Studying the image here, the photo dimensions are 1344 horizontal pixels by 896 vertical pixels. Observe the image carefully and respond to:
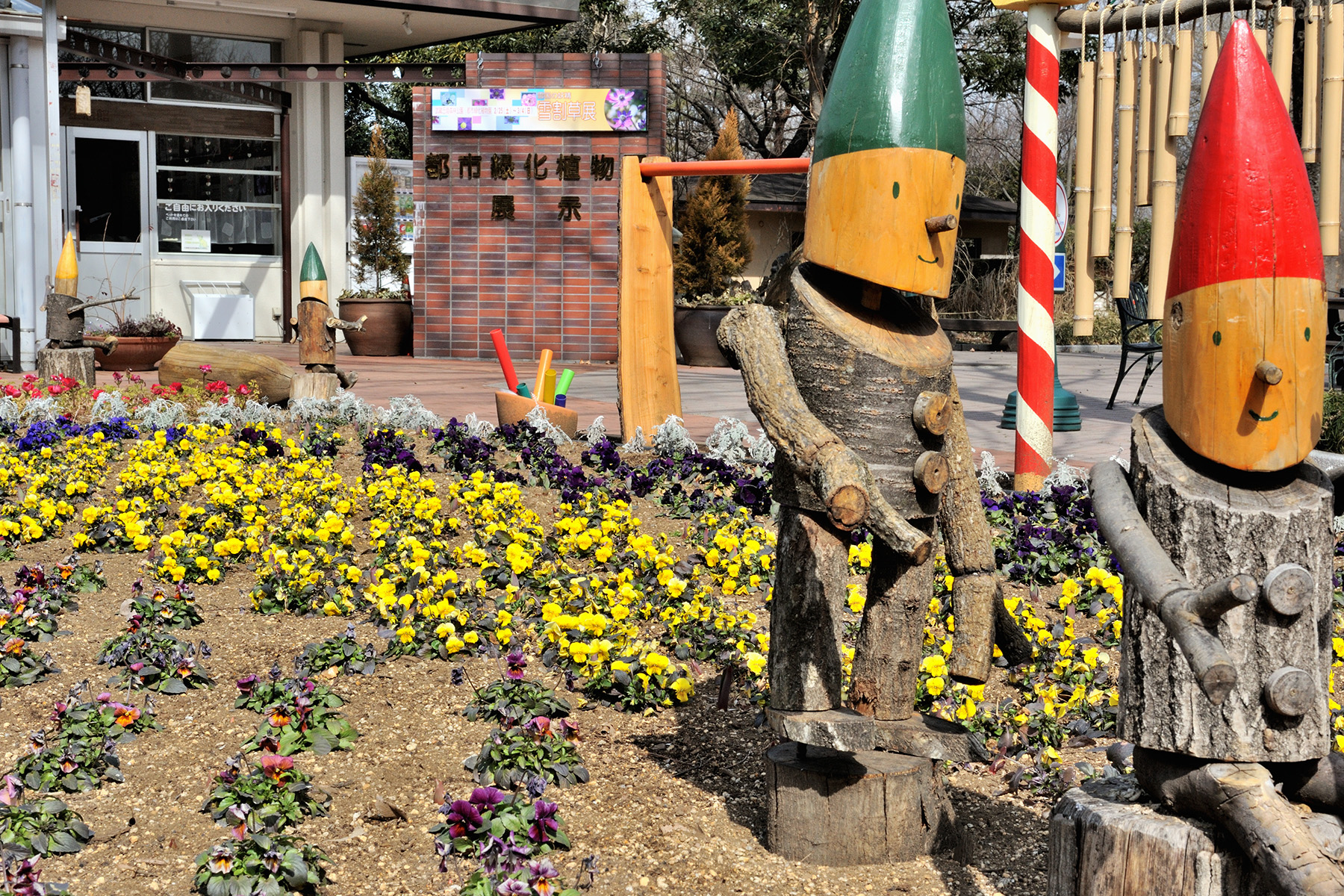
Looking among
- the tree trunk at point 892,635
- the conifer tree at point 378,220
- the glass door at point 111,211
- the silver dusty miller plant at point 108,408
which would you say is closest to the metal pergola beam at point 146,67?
the glass door at point 111,211

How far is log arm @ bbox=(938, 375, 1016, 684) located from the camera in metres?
2.85

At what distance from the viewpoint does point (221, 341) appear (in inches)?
572

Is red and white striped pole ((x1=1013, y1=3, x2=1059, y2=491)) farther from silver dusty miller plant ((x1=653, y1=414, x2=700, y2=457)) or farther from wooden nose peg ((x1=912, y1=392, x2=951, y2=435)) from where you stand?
wooden nose peg ((x1=912, y1=392, x2=951, y2=435))

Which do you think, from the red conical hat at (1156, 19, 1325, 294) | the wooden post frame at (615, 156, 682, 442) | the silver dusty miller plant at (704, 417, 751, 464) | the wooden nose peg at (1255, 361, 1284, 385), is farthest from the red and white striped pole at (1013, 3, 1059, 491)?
the wooden nose peg at (1255, 361, 1284, 385)

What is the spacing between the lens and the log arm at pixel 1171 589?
167 cm

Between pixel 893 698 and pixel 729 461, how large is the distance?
11.3ft

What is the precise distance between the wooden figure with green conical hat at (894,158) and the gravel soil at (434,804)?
49.0 inches

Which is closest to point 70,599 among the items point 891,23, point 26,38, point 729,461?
point 729,461

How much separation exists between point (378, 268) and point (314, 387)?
26.3 feet

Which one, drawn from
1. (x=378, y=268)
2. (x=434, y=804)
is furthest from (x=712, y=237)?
(x=434, y=804)

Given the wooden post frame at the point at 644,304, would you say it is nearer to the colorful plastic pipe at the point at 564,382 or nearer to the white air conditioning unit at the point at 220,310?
the colorful plastic pipe at the point at 564,382

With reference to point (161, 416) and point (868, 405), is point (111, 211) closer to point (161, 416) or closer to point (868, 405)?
point (161, 416)

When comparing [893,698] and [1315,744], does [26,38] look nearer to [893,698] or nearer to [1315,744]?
[893,698]

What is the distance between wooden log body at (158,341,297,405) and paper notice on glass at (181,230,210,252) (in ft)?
22.9
